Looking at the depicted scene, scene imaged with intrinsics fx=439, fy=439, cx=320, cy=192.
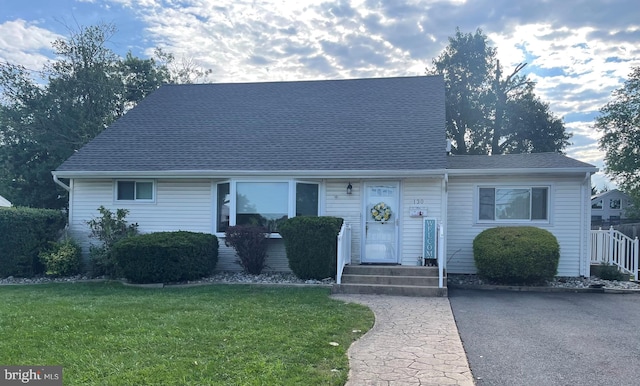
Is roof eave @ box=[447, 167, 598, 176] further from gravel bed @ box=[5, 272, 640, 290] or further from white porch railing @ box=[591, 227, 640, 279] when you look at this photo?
gravel bed @ box=[5, 272, 640, 290]

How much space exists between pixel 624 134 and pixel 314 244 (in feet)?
95.9

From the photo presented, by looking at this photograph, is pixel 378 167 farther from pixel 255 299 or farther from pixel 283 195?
pixel 255 299

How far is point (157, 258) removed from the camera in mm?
9508

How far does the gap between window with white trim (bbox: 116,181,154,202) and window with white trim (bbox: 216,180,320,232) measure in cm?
229

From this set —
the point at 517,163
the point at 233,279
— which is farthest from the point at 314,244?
the point at 517,163

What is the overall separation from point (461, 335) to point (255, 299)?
3.57 meters

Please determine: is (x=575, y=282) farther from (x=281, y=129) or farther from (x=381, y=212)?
(x=281, y=129)

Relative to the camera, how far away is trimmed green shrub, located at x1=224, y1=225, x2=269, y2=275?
10281mm

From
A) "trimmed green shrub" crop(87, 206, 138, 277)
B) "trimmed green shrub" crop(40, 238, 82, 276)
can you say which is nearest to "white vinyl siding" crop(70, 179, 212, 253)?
"trimmed green shrub" crop(87, 206, 138, 277)

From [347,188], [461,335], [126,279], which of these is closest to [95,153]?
[126,279]

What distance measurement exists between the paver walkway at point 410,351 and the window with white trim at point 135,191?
23.0ft

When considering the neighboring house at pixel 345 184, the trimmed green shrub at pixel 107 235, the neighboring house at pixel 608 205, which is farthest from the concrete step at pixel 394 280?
the neighboring house at pixel 608 205

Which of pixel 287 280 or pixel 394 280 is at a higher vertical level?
pixel 394 280

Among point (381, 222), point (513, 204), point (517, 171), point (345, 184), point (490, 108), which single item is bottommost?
point (381, 222)
